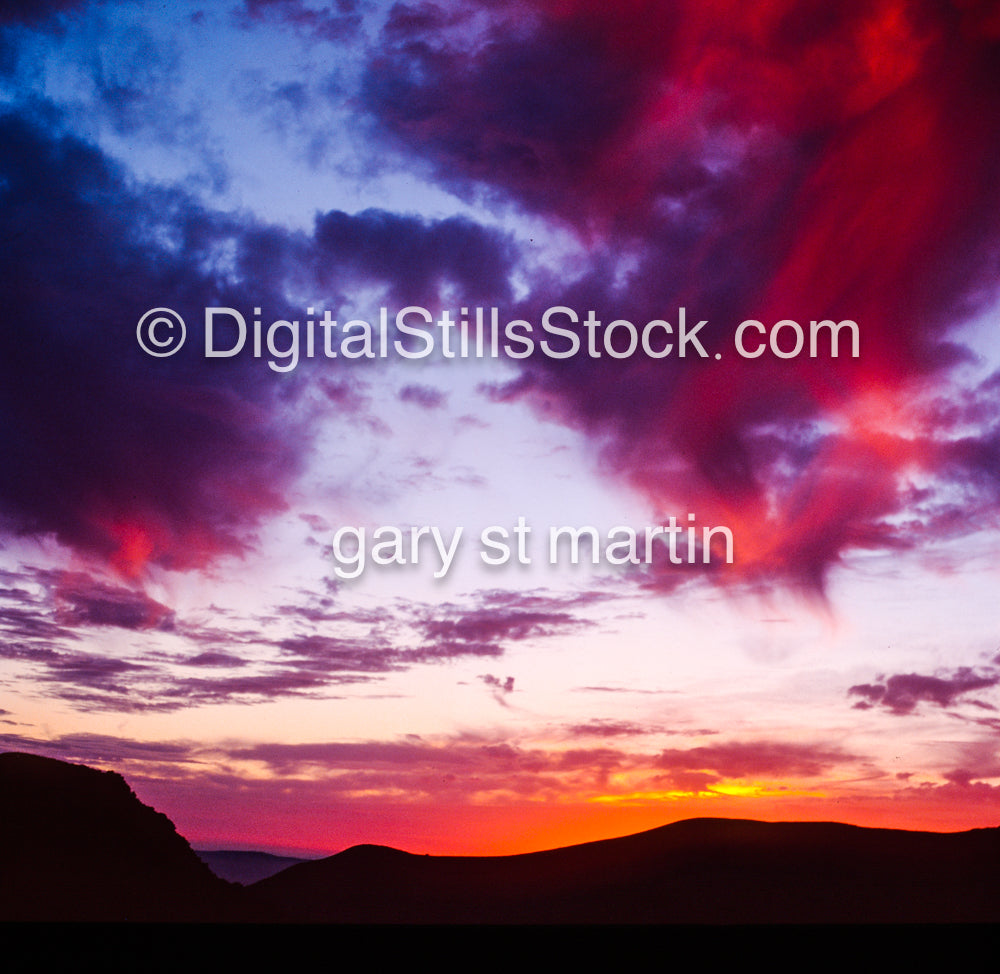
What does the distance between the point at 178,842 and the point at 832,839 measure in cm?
9654

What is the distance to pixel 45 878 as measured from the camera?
123 meters

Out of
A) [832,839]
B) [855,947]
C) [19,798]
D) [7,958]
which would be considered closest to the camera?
[7,958]

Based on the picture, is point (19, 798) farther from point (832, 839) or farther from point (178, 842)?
point (832, 839)

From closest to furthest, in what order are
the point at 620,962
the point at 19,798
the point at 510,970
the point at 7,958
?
the point at 510,970 < the point at 7,958 < the point at 620,962 < the point at 19,798

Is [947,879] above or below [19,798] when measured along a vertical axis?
below

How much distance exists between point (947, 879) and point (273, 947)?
135 meters

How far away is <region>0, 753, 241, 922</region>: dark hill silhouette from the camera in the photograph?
398 ft

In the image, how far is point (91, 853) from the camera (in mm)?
128625

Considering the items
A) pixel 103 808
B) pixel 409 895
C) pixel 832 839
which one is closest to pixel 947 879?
pixel 832 839

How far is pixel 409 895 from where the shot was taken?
159750mm

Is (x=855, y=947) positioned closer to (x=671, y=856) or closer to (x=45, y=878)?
(x=45, y=878)

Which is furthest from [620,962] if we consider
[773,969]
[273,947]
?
[273,947]

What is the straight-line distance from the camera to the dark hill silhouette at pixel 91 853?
121 m

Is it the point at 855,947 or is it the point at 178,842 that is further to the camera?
the point at 178,842
